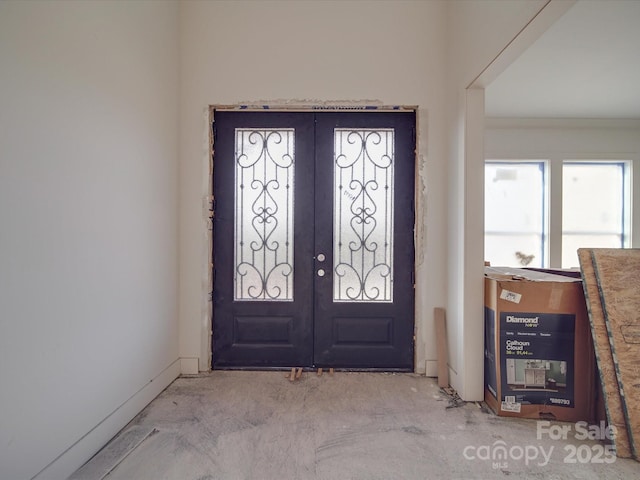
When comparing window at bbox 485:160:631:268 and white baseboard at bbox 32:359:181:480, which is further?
window at bbox 485:160:631:268

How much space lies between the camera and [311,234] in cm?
278

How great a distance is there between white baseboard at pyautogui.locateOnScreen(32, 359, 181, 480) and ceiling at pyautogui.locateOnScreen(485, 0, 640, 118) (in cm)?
382

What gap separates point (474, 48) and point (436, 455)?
263 cm

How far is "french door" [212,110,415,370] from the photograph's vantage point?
2.77 metres

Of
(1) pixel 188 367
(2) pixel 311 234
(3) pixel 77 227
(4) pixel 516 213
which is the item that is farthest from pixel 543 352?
(4) pixel 516 213

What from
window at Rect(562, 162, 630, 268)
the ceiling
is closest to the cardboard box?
the ceiling

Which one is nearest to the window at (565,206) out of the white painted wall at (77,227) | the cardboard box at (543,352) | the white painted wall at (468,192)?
the white painted wall at (468,192)

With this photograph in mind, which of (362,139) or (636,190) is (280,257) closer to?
(362,139)

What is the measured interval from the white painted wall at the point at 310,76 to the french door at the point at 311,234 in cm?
14

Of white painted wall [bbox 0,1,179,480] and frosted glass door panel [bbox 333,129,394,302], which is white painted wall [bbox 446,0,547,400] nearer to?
frosted glass door panel [bbox 333,129,394,302]

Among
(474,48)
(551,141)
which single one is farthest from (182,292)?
(551,141)

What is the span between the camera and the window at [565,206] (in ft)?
15.1

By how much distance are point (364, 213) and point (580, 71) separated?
2.69m

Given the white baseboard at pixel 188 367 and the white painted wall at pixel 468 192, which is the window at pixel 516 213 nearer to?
the white painted wall at pixel 468 192
